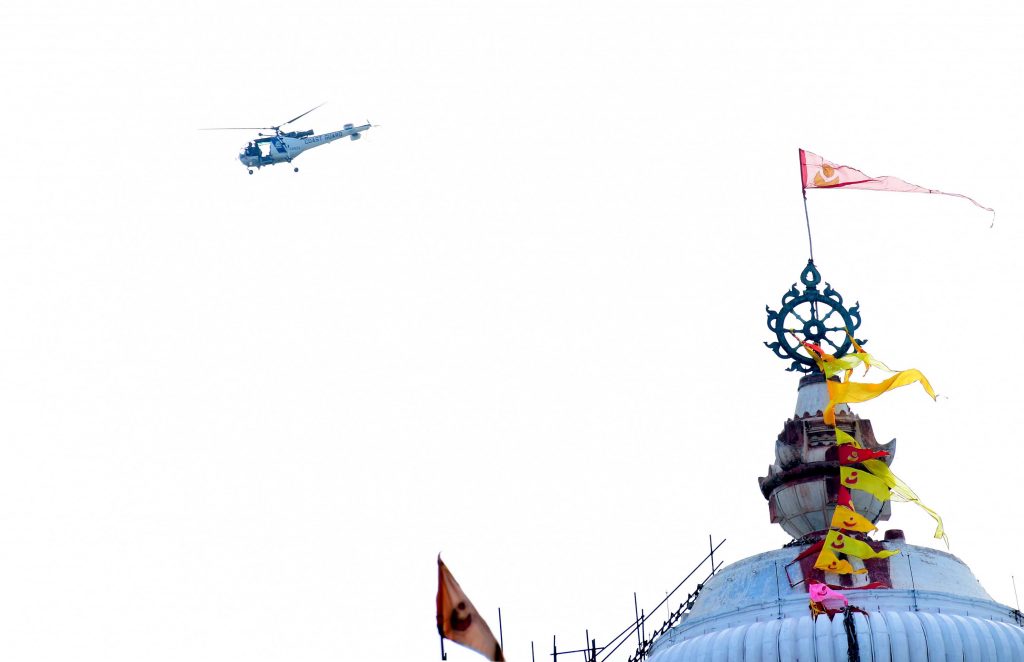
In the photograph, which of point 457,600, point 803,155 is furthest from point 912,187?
point 457,600

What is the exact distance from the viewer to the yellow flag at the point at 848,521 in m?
41.4

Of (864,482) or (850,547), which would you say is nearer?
(850,547)

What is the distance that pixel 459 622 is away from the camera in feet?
117

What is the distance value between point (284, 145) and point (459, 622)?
78472mm

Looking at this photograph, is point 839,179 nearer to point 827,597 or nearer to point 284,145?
point 827,597

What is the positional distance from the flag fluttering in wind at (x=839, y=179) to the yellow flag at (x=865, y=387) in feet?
21.8

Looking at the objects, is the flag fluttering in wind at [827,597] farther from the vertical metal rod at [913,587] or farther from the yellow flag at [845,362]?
the yellow flag at [845,362]

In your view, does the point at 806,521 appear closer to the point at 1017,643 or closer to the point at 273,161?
the point at 1017,643

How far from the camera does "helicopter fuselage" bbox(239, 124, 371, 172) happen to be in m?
111

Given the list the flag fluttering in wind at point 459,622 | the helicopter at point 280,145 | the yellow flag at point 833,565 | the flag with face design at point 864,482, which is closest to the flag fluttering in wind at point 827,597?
the yellow flag at point 833,565

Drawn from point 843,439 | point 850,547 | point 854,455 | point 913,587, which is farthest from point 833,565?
point 843,439

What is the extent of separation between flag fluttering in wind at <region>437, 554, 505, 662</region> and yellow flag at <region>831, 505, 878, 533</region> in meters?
9.43

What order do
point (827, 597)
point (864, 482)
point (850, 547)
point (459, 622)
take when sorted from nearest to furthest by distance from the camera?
point (459, 622)
point (827, 597)
point (850, 547)
point (864, 482)

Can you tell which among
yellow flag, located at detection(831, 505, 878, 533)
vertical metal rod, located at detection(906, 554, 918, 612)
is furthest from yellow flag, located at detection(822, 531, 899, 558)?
yellow flag, located at detection(831, 505, 878, 533)
